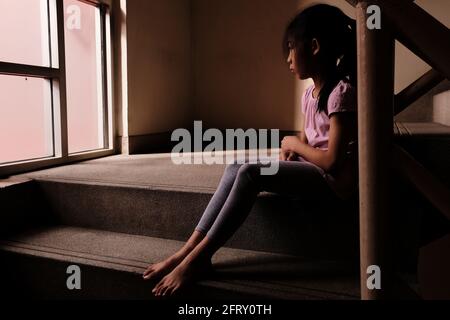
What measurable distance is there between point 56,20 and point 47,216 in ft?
3.16

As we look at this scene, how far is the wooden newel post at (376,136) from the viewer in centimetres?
72

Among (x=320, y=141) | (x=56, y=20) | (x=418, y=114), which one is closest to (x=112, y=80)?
(x=56, y=20)

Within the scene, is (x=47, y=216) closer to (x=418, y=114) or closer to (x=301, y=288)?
(x=301, y=288)

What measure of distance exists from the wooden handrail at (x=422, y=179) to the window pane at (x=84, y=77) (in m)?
1.83

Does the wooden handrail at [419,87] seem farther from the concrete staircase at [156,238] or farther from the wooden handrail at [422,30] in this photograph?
the wooden handrail at [422,30]

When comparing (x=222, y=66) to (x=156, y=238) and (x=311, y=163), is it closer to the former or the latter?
(x=156, y=238)

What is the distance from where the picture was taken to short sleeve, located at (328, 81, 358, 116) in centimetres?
106

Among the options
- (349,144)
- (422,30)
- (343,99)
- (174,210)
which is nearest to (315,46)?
(343,99)

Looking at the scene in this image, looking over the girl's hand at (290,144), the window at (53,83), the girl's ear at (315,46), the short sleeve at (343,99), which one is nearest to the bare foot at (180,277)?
the girl's hand at (290,144)

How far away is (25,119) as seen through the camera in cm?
188

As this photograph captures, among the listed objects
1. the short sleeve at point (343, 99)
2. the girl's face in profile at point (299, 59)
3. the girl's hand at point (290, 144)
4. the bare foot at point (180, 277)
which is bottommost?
the bare foot at point (180, 277)

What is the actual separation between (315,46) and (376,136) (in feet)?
1.66
